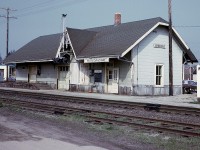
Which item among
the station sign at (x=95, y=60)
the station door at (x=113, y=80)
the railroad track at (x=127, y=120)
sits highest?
the station sign at (x=95, y=60)

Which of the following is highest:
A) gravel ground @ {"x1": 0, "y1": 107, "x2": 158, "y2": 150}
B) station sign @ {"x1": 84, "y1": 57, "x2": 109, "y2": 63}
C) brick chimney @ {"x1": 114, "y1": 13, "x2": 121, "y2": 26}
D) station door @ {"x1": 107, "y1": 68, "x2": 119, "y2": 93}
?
brick chimney @ {"x1": 114, "y1": 13, "x2": 121, "y2": 26}

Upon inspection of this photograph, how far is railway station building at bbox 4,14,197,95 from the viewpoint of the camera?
25875 mm

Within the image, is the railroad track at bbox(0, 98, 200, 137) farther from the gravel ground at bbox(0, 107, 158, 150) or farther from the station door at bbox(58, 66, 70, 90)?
the station door at bbox(58, 66, 70, 90)

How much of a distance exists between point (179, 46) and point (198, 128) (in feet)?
67.6

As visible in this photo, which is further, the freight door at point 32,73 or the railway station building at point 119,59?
the freight door at point 32,73

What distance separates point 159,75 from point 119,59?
4.78 m

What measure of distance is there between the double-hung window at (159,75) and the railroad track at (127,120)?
44.1 feet

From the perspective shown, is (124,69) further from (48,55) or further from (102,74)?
(48,55)

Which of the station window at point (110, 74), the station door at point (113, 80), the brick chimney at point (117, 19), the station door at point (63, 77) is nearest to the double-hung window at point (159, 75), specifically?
the station door at point (113, 80)

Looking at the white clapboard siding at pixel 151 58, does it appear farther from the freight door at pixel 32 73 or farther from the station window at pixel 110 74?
the freight door at pixel 32 73

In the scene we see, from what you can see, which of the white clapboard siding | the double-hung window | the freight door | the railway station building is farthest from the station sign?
the freight door

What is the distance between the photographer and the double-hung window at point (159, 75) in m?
27.6

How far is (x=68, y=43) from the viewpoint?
101ft

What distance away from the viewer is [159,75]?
27.7 metres
